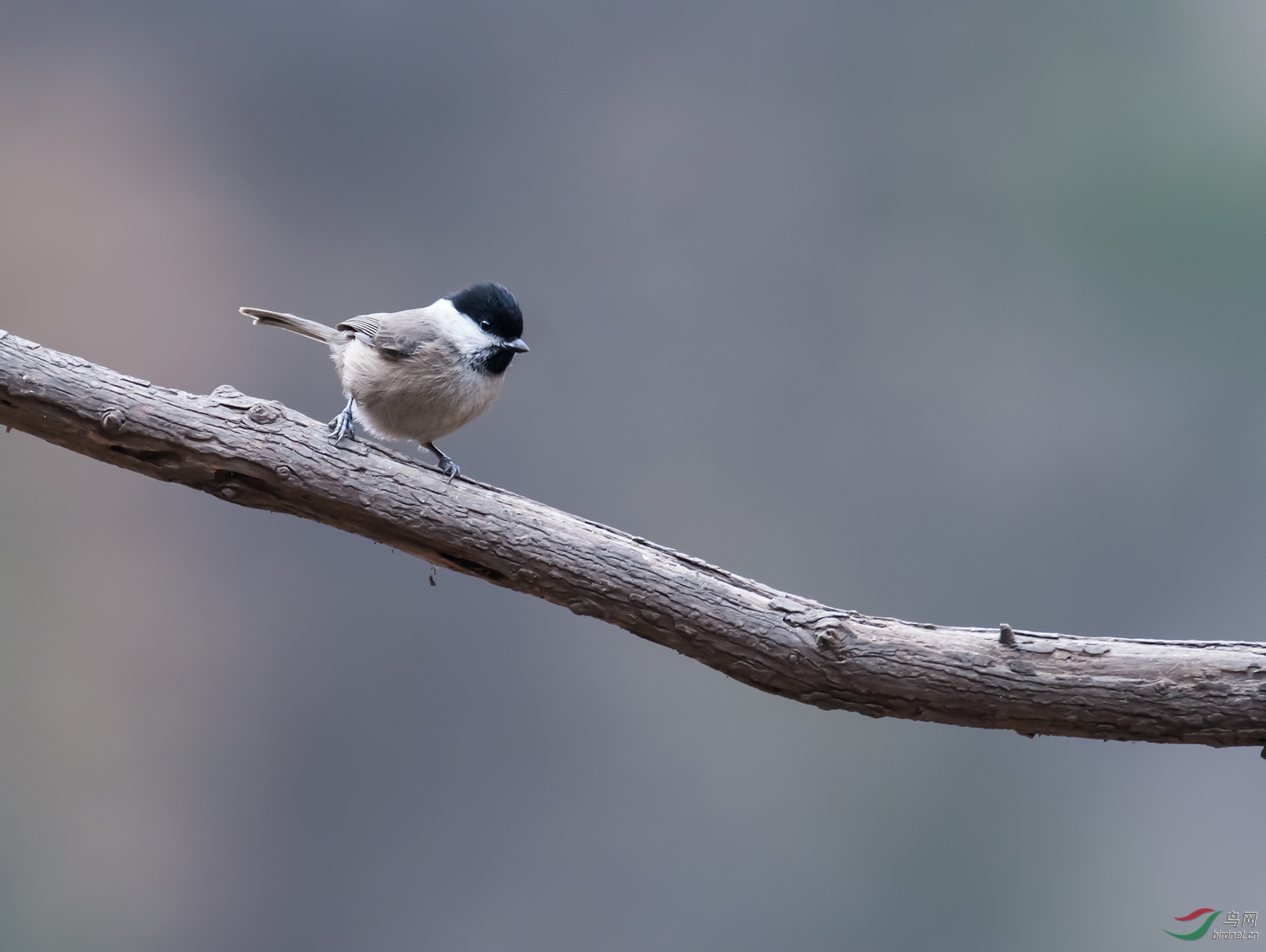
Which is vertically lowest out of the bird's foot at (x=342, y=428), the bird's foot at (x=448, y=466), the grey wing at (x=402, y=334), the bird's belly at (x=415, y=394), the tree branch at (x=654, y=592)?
the tree branch at (x=654, y=592)

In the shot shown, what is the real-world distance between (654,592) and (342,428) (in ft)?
3.85

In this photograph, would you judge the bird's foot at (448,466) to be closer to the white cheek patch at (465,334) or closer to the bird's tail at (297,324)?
the white cheek patch at (465,334)

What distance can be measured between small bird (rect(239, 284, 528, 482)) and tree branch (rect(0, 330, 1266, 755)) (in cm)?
34

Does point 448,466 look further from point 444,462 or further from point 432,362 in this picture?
point 432,362

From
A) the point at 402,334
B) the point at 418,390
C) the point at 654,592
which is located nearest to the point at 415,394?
the point at 418,390

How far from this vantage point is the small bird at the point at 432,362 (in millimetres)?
2965

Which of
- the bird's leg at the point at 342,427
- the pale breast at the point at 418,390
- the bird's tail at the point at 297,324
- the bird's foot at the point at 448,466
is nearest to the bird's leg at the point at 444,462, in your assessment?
the bird's foot at the point at 448,466

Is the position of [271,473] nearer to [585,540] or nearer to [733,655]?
[585,540]

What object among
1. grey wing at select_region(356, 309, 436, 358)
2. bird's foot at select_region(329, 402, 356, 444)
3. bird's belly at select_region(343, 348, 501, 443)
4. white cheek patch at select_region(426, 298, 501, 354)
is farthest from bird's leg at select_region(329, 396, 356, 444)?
white cheek patch at select_region(426, 298, 501, 354)

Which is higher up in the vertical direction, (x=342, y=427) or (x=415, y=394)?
(x=415, y=394)

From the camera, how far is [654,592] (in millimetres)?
2545

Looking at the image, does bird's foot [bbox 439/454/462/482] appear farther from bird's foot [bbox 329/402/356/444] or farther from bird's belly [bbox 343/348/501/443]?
bird's foot [bbox 329/402/356/444]

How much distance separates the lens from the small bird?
2.96 meters

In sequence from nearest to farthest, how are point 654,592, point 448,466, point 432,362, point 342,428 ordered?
point 654,592 < point 342,428 < point 432,362 < point 448,466
